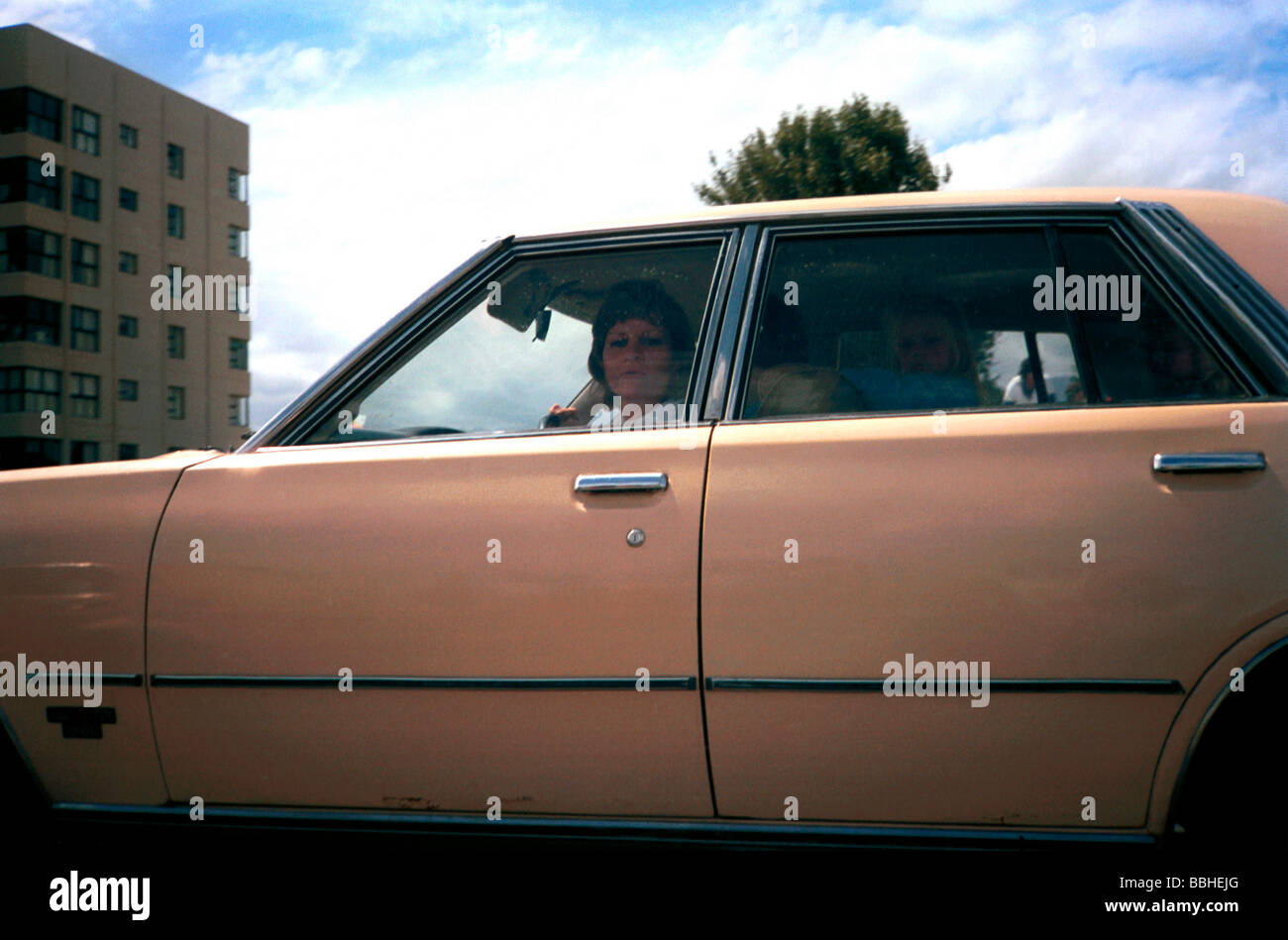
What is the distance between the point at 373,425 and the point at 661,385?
72cm

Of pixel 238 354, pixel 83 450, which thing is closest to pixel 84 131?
pixel 238 354

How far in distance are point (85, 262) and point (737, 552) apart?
1856 inches

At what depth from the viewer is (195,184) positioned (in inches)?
1880

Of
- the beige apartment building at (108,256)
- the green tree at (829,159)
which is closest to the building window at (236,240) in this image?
the beige apartment building at (108,256)

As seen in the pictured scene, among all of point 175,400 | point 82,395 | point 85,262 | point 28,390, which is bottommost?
point 28,390

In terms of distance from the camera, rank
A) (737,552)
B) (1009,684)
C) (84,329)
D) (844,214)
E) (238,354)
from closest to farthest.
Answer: (1009,684) < (737,552) < (844,214) < (84,329) < (238,354)

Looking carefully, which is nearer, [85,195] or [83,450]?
[83,450]

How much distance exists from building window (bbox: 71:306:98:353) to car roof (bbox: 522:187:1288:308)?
149 ft

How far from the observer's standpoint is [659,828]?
2195 millimetres

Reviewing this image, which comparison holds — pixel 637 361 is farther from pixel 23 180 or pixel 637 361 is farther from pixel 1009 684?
pixel 23 180

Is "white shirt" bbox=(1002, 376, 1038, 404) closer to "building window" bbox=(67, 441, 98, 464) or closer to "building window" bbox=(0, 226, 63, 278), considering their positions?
"building window" bbox=(67, 441, 98, 464)

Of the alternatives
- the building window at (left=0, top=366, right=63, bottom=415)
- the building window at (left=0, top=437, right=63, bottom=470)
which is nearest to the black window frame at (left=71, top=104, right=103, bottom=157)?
the building window at (left=0, top=366, right=63, bottom=415)

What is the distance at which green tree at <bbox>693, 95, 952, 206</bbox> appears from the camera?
25859 millimetres
